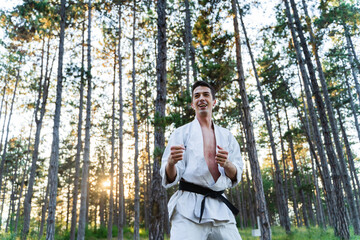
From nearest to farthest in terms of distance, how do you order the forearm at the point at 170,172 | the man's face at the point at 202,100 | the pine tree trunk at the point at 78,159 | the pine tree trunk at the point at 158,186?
1. the forearm at the point at 170,172
2. the man's face at the point at 202,100
3. the pine tree trunk at the point at 158,186
4. the pine tree trunk at the point at 78,159

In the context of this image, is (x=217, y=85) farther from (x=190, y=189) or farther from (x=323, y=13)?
(x=323, y=13)

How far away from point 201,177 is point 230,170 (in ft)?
0.78

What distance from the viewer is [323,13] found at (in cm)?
1234

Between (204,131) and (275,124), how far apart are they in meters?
23.7

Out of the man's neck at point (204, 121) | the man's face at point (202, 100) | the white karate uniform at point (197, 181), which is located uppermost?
the man's face at point (202, 100)

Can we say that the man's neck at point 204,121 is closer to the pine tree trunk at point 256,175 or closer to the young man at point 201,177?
the young man at point 201,177

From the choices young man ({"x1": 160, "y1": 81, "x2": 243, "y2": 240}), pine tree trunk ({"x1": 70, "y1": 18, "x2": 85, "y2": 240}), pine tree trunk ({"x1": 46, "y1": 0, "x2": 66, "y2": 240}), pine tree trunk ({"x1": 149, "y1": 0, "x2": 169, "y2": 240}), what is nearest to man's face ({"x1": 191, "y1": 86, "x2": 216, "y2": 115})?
young man ({"x1": 160, "y1": 81, "x2": 243, "y2": 240})

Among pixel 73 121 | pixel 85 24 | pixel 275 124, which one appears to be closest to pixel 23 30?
pixel 85 24

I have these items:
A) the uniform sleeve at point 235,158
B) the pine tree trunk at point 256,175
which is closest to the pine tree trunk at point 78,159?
the pine tree trunk at point 256,175

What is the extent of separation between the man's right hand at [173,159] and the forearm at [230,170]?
0.38 metres

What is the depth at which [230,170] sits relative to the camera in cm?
190

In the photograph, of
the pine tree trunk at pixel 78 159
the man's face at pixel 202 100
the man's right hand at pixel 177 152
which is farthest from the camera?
the pine tree trunk at pixel 78 159

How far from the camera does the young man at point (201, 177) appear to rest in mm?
1784

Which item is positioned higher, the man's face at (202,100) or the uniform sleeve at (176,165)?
the man's face at (202,100)
